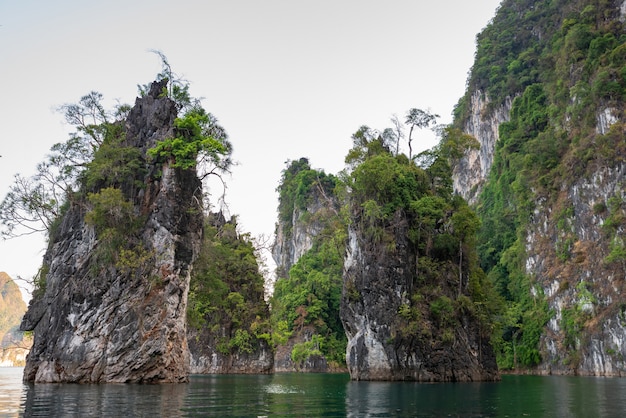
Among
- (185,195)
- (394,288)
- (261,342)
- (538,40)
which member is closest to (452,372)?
(394,288)

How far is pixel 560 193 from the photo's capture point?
54.6 m

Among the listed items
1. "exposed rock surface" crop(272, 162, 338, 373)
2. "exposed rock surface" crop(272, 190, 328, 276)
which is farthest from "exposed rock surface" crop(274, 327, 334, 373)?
"exposed rock surface" crop(272, 190, 328, 276)

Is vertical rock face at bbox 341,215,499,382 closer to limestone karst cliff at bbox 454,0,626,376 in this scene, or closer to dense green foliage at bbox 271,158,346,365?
limestone karst cliff at bbox 454,0,626,376

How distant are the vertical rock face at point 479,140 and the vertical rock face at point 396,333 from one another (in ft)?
148

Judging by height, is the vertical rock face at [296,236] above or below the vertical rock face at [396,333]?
above

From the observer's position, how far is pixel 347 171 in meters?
40.2

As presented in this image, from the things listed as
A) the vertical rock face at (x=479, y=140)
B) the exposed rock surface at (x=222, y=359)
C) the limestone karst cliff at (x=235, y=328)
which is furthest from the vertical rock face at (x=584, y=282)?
the limestone karst cliff at (x=235, y=328)

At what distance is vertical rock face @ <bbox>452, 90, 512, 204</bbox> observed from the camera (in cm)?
7825

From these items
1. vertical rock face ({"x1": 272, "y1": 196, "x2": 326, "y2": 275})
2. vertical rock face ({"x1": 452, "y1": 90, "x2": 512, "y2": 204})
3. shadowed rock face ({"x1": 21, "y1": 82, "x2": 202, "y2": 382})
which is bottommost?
shadowed rock face ({"x1": 21, "y1": 82, "x2": 202, "y2": 382})

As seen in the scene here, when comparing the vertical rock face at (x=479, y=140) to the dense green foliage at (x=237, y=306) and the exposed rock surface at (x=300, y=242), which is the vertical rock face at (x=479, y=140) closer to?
the exposed rock surface at (x=300, y=242)

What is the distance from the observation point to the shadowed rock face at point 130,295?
84.0ft

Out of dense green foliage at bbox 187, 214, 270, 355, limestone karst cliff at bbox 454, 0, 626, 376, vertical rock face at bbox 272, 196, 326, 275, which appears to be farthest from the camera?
vertical rock face at bbox 272, 196, 326, 275

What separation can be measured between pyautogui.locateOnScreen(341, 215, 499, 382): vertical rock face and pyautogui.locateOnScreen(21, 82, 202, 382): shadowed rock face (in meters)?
11.9

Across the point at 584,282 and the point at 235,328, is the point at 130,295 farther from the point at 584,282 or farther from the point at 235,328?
the point at 584,282
